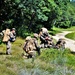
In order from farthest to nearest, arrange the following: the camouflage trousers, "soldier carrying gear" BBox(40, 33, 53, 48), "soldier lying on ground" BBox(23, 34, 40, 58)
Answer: "soldier carrying gear" BBox(40, 33, 53, 48) < the camouflage trousers < "soldier lying on ground" BBox(23, 34, 40, 58)

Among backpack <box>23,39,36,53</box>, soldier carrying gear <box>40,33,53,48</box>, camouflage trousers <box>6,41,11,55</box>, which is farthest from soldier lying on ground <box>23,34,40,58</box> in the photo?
soldier carrying gear <box>40,33,53,48</box>

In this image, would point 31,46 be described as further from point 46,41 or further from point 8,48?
Answer: point 46,41

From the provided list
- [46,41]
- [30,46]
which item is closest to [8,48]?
[30,46]

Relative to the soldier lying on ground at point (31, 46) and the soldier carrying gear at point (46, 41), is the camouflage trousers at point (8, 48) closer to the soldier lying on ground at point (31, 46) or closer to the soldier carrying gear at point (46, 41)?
the soldier lying on ground at point (31, 46)

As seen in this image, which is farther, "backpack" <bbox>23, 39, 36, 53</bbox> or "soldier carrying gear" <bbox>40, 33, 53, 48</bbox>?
"soldier carrying gear" <bbox>40, 33, 53, 48</bbox>

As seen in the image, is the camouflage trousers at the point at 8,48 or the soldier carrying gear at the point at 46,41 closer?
the camouflage trousers at the point at 8,48

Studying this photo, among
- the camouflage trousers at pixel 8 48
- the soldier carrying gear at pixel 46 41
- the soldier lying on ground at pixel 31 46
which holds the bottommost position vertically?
the soldier carrying gear at pixel 46 41

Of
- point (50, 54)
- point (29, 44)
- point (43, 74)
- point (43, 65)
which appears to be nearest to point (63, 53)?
point (50, 54)

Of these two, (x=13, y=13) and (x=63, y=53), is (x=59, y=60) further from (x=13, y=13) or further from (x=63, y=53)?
(x=13, y=13)

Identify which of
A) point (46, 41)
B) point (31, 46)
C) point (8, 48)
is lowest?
point (46, 41)

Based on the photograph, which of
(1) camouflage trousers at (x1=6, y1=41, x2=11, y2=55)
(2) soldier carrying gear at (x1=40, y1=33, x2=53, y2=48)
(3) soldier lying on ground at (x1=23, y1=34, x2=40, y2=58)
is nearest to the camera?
(3) soldier lying on ground at (x1=23, y1=34, x2=40, y2=58)

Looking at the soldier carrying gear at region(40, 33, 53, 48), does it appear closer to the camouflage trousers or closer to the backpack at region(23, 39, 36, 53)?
the camouflage trousers

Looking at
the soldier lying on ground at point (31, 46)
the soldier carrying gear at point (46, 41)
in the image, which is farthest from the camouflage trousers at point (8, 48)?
the soldier carrying gear at point (46, 41)

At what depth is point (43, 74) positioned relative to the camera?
14188mm
